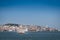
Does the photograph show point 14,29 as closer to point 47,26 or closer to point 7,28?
point 7,28

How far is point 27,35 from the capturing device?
4211 millimetres

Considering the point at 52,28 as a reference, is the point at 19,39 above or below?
below

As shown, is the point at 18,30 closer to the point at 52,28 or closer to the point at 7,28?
the point at 7,28

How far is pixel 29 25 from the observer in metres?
4.05

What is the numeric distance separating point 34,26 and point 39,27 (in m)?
0.14

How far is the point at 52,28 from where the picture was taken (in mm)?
4121

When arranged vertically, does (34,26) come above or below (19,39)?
above

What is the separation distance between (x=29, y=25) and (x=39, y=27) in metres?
0.27

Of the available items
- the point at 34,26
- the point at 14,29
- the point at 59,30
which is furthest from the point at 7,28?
the point at 59,30

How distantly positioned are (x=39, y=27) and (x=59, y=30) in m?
0.54

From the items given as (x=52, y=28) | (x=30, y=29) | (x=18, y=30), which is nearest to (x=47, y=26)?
(x=52, y=28)

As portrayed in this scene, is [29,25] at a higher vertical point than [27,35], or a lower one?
higher

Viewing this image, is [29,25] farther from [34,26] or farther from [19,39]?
[19,39]

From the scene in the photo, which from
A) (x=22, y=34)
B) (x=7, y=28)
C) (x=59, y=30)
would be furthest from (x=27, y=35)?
(x=59, y=30)
